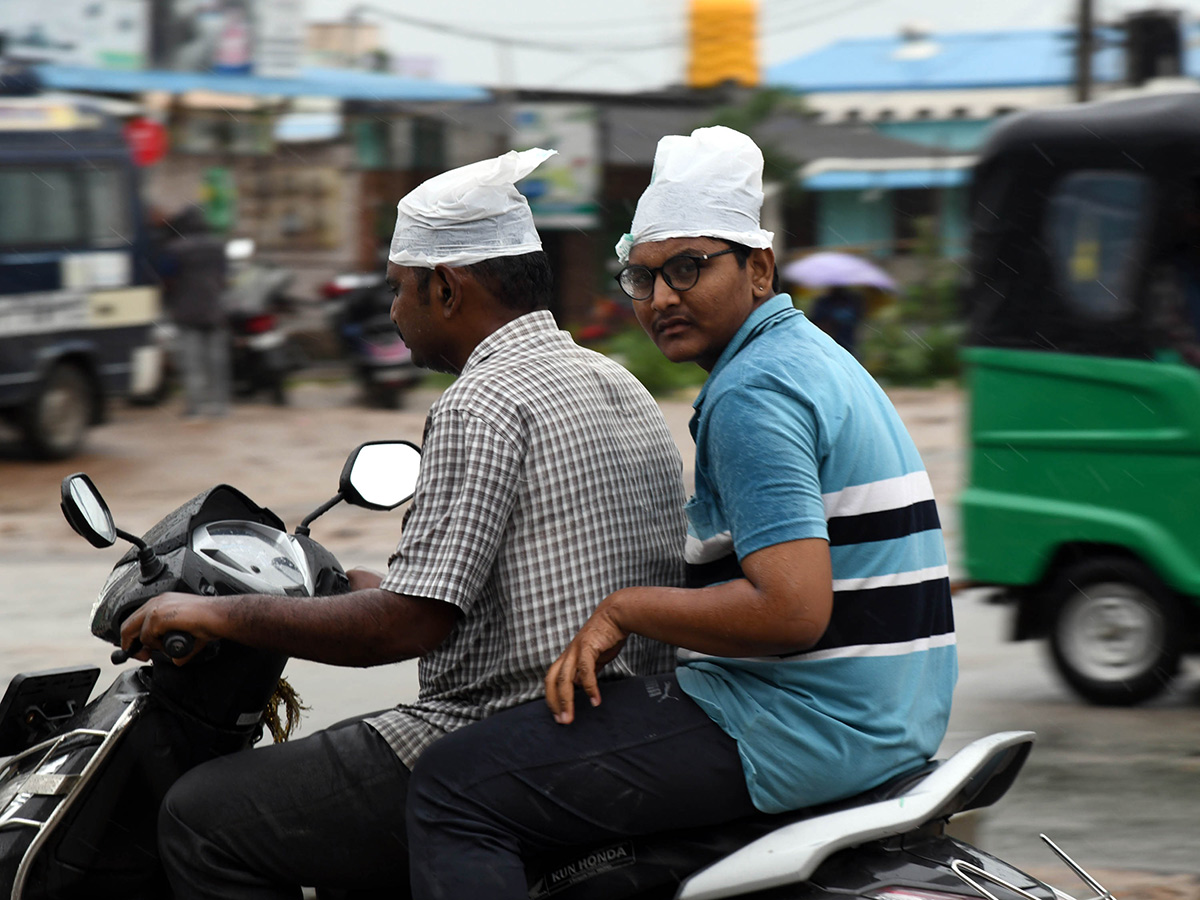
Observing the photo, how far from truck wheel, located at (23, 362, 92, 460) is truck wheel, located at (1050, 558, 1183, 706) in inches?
363

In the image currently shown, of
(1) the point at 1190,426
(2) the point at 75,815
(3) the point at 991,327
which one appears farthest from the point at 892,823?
(3) the point at 991,327

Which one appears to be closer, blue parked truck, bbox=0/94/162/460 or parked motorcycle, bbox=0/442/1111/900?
parked motorcycle, bbox=0/442/1111/900

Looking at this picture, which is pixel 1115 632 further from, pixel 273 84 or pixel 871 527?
pixel 273 84

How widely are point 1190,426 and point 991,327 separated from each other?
1.01 m

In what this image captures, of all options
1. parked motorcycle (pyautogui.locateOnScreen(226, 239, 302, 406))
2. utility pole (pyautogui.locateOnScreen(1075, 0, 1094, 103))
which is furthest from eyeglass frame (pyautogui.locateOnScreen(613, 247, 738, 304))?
utility pole (pyautogui.locateOnScreen(1075, 0, 1094, 103))

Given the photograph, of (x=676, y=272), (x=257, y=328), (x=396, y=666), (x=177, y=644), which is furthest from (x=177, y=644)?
(x=257, y=328)

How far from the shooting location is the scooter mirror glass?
278cm

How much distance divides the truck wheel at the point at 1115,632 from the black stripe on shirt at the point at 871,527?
4408mm

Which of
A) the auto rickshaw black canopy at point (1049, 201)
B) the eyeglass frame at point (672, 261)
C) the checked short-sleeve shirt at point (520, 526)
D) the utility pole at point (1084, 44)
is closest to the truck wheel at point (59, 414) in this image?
the auto rickshaw black canopy at point (1049, 201)

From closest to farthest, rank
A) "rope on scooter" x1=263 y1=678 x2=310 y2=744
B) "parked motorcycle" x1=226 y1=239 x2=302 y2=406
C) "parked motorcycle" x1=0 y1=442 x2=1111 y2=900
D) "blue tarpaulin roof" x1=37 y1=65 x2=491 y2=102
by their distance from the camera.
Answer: "parked motorcycle" x1=0 y1=442 x2=1111 y2=900, "rope on scooter" x1=263 y1=678 x2=310 y2=744, "parked motorcycle" x1=226 y1=239 x2=302 y2=406, "blue tarpaulin roof" x1=37 y1=65 x2=491 y2=102

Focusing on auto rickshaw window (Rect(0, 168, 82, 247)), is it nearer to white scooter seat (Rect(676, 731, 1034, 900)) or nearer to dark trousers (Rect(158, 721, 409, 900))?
dark trousers (Rect(158, 721, 409, 900))

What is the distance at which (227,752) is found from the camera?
2.58m

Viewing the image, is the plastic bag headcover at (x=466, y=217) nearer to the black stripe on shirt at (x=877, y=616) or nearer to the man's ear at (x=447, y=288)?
the man's ear at (x=447, y=288)

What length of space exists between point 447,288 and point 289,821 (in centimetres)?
84
